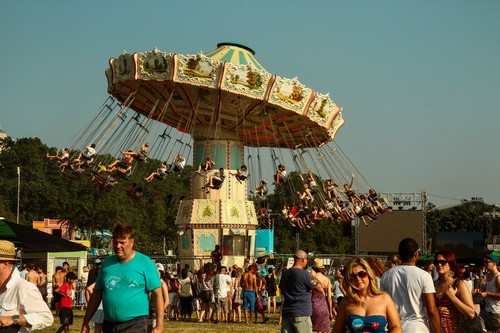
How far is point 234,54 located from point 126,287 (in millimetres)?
25666

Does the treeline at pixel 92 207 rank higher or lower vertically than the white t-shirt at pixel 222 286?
higher

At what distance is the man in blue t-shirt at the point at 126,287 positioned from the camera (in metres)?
6.66

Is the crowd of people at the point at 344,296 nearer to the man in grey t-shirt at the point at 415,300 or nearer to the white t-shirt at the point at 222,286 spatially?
the man in grey t-shirt at the point at 415,300

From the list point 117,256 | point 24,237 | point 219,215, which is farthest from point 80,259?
point 117,256

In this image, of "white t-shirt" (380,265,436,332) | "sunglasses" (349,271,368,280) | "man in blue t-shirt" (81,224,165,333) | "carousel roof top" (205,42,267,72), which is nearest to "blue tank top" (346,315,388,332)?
"sunglasses" (349,271,368,280)

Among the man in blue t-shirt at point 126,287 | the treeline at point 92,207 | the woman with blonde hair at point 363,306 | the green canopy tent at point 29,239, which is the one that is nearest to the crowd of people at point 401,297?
the woman with blonde hair at point 363,306

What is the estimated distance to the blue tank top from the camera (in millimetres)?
5378

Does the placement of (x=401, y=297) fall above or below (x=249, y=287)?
above

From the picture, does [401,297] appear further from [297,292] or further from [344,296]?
[297,292]

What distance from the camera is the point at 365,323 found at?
539cm

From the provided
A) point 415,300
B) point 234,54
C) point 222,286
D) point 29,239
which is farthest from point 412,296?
point 234,54

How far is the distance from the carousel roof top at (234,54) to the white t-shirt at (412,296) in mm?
24633

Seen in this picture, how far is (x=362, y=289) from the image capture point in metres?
5.47

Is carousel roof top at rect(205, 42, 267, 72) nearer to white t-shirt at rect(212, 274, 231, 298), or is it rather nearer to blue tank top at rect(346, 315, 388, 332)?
white t-shirt at rect(212, 274, 231, 298)
